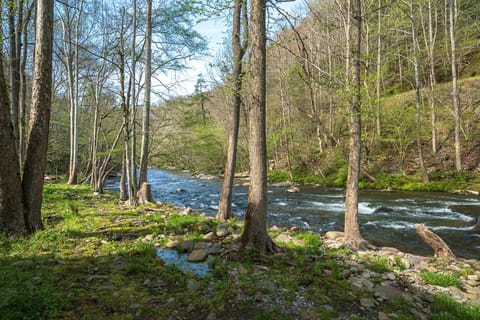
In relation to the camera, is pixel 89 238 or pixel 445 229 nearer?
pixel 89 238

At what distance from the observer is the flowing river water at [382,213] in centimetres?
789

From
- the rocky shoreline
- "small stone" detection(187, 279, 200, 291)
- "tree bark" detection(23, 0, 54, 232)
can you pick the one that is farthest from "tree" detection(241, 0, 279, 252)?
"tree bark" detection(23, 0, 54, 232)

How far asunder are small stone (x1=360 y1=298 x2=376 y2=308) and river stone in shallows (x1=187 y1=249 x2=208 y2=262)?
2.41 meters

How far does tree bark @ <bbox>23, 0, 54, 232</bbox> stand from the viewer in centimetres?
512

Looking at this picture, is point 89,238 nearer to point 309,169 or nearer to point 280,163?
point 309,169

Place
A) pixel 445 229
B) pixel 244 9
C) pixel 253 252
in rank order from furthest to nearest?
pixel 445 229, pixel 244 9, pixel 253 252

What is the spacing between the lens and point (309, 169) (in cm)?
2262

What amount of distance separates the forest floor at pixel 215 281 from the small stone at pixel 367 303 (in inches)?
0.6

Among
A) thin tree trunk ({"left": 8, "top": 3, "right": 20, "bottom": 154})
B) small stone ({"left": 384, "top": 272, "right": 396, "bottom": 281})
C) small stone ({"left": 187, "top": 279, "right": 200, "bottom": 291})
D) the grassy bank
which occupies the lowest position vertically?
small stone ({"left": 384, "top": 272, "right": 396, "bottom": 281})

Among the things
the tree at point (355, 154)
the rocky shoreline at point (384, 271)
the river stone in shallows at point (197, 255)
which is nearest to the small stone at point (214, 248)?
the rocky shoreline at point (384, 271)

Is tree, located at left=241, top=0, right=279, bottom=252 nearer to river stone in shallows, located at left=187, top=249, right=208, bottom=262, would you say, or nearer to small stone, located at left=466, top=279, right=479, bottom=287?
river stone in shallows, located at left=187, top=249, right=208, bottom=262

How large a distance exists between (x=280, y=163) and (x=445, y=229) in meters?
17.3

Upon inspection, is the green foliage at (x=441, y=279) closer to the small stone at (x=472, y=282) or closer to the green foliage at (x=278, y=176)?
the small stone at (x=472, y=282)

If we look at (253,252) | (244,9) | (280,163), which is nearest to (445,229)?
(253,252)
